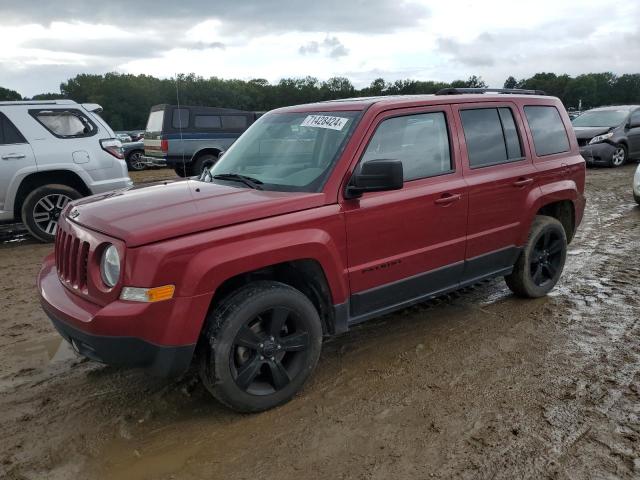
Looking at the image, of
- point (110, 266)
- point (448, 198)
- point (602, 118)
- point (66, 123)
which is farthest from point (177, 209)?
point (602, 118)

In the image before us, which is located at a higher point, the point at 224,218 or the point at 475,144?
the point at 475,144

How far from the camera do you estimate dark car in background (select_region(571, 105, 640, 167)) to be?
45.2 ft

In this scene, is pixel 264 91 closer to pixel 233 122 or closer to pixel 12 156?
pixel 233 122

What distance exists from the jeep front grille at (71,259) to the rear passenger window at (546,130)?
12.0 feet

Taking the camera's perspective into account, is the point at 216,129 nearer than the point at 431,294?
No

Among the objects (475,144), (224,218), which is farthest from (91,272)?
(475,144)

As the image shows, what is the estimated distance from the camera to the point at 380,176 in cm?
307

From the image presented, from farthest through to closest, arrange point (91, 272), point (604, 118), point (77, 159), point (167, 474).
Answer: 1. point (604, 118)
2. point (77, 159)
3. point (91, 272)
4. point (167, 474)

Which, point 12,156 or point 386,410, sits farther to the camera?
point 12,156

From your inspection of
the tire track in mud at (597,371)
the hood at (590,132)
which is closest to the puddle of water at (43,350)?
the tire track in mud at (597,371)

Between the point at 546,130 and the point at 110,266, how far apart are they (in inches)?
152

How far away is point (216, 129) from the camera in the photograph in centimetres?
1537

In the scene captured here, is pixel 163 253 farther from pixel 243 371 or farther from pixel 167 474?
pixel 167 474

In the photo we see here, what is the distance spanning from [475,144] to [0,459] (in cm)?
367
